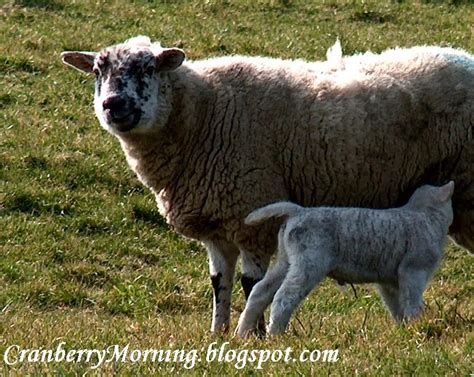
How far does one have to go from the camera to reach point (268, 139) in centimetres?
827

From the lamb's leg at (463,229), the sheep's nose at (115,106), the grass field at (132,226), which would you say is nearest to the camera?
the grass field at (132,226)

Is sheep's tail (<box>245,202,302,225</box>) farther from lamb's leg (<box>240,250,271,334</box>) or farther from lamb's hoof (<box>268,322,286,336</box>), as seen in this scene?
lamb's hoof (<box>268,322,286,336</box>)

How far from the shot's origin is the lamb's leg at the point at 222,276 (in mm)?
8430

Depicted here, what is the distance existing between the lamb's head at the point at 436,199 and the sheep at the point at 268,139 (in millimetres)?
359

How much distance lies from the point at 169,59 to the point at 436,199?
2095 mm

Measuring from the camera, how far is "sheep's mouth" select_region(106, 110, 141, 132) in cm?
808

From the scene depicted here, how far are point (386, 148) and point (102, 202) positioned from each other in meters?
4.22

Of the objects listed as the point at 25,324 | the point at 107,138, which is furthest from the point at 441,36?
the point at 25,324

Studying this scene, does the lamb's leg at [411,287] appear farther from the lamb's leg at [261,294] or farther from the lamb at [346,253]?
the lamb's leg at [261,294]

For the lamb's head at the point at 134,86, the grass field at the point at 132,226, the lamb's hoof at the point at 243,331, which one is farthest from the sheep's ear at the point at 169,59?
the lamb's hoof at the point at 243,331

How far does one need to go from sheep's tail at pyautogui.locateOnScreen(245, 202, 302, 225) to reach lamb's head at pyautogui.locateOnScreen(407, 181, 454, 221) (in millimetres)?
883

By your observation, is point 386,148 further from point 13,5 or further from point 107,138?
point 13,5

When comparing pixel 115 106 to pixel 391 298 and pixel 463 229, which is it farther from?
pixel 463 229

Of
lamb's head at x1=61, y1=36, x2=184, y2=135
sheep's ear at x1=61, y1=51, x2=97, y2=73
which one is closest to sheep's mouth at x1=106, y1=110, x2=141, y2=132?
lamb's head at x1=61, y1=36, x2=184, y2=135
